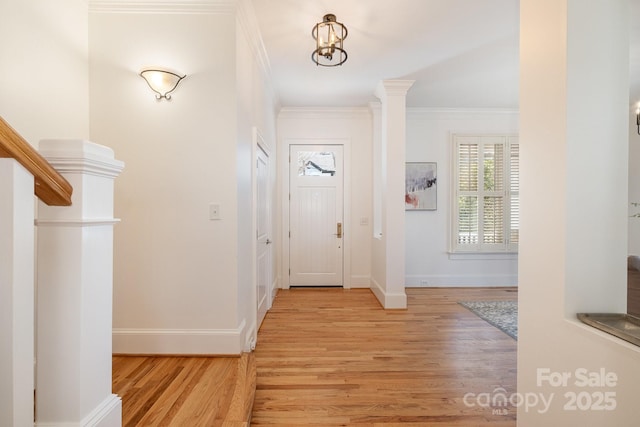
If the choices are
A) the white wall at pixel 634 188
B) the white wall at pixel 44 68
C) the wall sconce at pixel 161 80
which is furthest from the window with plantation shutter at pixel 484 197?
the white wall at pixel 44 68

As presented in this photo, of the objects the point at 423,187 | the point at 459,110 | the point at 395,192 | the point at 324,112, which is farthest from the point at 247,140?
the point at 459,110

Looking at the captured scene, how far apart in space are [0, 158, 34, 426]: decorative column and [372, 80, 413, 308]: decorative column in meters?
3.40

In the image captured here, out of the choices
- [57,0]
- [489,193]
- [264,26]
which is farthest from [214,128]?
[489,193]

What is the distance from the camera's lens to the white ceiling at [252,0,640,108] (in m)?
2.41

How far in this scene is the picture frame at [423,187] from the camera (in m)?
4.82

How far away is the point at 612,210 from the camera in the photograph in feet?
3.67

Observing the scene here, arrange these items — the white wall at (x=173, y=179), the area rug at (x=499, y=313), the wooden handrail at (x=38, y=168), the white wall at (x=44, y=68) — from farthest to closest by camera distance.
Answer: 1. the area rug at (x=499, y=313)
2. the white wall at (x=173, y=179)
3. the white wall at (x=44, y=68)
4. the wooden handrail at (x=38, y=168)

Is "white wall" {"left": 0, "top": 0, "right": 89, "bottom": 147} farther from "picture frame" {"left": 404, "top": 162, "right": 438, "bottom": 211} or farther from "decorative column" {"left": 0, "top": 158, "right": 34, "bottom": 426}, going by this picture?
"picture frame" {"left": 404, "top": 162, "right": 438, "bottom": 211}

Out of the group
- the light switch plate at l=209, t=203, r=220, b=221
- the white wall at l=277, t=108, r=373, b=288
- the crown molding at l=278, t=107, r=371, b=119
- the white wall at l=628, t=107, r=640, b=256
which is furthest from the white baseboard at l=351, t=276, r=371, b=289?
the white wall at l=628, t=107, r=640, b=256

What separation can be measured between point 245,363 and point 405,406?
1.11m

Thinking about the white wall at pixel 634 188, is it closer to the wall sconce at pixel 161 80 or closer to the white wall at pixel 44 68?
the wall sconce at pixel 161 80

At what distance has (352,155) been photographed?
15.6 ft

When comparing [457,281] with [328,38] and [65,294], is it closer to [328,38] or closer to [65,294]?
[328,38]

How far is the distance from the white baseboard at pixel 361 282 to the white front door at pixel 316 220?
0.67 feet
